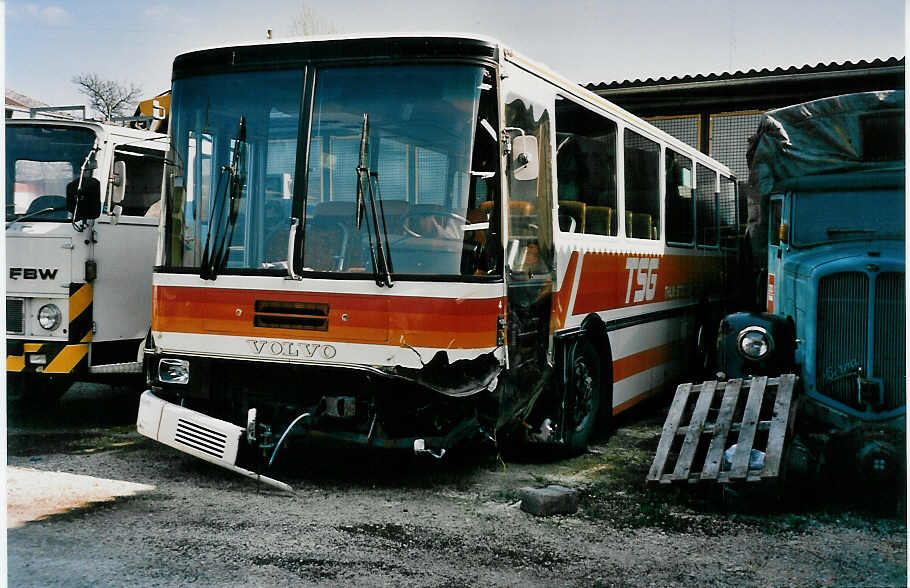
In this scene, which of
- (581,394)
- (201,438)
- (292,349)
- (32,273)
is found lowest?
(201,438)

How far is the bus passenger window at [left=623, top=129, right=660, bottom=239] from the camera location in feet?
24.7

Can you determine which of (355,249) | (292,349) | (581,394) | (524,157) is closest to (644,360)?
(581,394)

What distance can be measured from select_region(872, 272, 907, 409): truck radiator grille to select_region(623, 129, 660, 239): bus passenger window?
7.63 feet

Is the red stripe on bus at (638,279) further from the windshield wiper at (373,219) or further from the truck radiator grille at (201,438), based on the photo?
the truck radiator grille at (201,438)

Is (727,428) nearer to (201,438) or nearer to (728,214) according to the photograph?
(201,438)

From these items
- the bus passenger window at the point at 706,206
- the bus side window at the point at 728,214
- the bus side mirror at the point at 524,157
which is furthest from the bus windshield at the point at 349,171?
the bus side window at the point at 728,214

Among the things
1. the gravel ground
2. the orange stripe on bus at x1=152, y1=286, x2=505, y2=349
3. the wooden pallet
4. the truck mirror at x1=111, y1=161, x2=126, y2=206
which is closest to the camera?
the gravel ground

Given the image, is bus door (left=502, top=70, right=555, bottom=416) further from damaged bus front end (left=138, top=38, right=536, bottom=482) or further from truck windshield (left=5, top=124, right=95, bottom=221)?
truck windshield (left=5, top=124, right=95, bottom=221)

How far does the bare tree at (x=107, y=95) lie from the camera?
8.21 metres

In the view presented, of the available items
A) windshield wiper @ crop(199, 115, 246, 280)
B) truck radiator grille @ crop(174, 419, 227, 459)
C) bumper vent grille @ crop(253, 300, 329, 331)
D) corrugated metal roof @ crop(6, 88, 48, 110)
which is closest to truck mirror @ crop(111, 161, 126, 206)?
corrugated metal roof @ crop(6, 88, 48, 110)

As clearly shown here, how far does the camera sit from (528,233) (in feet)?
18.7

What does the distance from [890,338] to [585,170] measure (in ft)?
7.71

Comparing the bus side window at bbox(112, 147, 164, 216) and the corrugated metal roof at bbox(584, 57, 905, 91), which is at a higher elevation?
the corrugated metal roof at bbox(584, 57, 905, 91)

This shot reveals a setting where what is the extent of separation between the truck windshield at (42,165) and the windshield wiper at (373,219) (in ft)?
10.0
